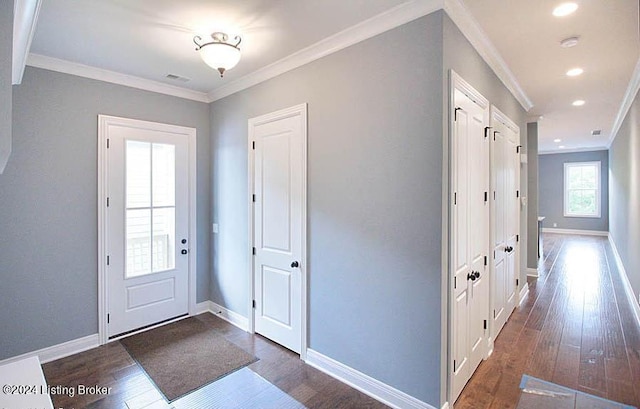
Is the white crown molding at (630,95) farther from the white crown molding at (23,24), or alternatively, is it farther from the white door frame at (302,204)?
the white crown molding at (23,24)

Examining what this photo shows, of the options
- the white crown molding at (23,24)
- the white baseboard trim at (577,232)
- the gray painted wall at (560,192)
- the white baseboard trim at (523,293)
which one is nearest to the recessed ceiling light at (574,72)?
the white baseboard trim at (523,293)

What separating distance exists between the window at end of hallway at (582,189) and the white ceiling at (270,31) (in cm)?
873

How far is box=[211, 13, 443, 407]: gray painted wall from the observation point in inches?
79.9

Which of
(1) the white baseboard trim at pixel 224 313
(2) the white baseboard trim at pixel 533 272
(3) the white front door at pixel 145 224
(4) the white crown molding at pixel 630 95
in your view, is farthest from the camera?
(2) the white baseboard trim at pixel 533 272

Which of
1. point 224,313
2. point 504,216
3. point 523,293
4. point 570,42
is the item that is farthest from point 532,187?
point 224,313

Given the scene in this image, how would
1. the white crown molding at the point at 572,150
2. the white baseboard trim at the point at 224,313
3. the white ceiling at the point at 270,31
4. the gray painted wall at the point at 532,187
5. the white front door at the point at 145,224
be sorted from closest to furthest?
the white ceiling at the point at 270,31
the white front door at the point at 145,224
the white baseboard trim at the point at 224,313
the gray painted wall at the point at 532,187
the white crown molding at the point at 572,150

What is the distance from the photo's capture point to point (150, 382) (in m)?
2.53

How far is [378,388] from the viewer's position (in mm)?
2271

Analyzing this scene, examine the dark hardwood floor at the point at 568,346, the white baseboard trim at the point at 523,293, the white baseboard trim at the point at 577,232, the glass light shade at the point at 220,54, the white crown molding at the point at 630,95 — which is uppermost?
the white crown molding at the point at 630,95

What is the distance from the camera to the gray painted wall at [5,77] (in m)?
0.98

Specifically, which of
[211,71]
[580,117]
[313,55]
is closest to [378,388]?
[313,55]

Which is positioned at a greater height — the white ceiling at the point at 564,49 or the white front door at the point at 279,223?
the white ceiling at the point at 564,49

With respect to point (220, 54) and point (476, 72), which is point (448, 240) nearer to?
point (476, 72)

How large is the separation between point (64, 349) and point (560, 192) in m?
13.6
